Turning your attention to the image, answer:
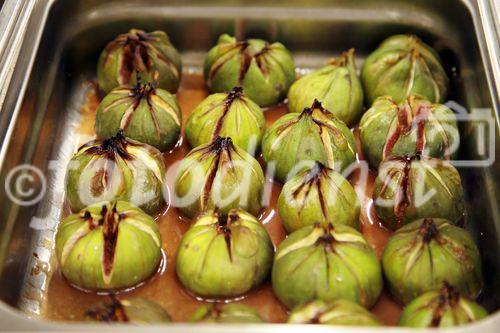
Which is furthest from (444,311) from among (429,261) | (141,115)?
(141,115)

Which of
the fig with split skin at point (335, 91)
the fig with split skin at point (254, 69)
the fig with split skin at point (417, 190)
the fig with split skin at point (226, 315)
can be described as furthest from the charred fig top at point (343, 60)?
the fig with split skin at point (226, 315)

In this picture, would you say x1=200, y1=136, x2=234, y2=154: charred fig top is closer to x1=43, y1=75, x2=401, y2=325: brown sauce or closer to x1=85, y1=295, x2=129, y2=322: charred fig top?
x1=43, y1=75, x2=401, y2=325: brown sauce

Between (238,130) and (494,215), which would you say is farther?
(238,130)

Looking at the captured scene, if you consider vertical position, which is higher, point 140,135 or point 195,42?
point 195,42

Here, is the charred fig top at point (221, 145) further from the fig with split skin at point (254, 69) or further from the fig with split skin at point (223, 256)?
the fig with split skin at point (254, 69)

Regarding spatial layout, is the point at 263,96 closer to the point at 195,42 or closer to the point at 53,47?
the point at 195,42

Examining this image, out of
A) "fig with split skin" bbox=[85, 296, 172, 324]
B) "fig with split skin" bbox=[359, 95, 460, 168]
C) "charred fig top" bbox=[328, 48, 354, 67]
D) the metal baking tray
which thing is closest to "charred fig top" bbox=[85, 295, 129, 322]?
"fig with split skin" bbox=[85, 296, 172, 324]

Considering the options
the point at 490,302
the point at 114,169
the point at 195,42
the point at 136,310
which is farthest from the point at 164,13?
the point at 490,302
